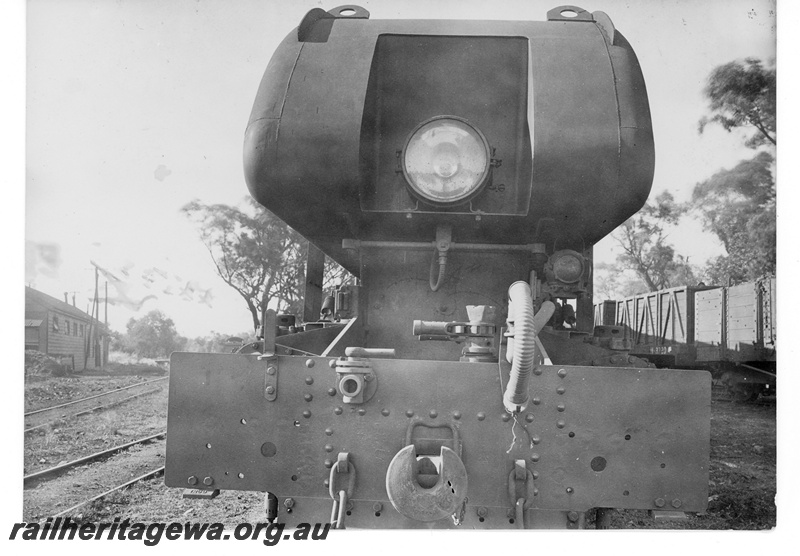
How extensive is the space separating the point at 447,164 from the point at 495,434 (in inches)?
53.4

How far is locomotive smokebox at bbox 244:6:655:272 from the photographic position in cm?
298

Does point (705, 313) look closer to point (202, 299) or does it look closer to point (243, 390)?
point (202, 299)

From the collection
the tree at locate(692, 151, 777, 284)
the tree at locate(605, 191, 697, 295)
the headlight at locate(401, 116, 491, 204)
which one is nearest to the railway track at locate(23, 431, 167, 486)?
the headlight at locate(401, 116, 491, 204)

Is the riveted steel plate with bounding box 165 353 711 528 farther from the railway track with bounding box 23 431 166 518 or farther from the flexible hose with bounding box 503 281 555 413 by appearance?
the railway track with bounding box 23 431 166 518

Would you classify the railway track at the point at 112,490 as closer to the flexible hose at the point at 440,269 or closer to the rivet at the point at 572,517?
the flexible hose at the point at 440,269

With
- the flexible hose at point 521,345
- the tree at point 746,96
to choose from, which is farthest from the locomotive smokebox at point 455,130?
the tree at point 746,96

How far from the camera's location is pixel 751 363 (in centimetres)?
957

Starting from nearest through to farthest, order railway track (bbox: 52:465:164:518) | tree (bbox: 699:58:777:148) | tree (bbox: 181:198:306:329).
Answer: tree (bbox: 699:58:777:148) < railway track (bbox: 52:465:164:518) < tree (bbox: 181:198:306:329)

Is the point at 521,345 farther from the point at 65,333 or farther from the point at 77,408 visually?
the point at 77,408

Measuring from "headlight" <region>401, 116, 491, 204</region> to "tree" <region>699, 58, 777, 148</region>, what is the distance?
75.5 inches

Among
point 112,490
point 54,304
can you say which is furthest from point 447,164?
point 112,490

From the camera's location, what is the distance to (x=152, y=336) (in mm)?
10688

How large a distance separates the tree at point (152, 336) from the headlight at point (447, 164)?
Result: 7.21 m

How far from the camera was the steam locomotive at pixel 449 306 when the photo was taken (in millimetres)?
2457
